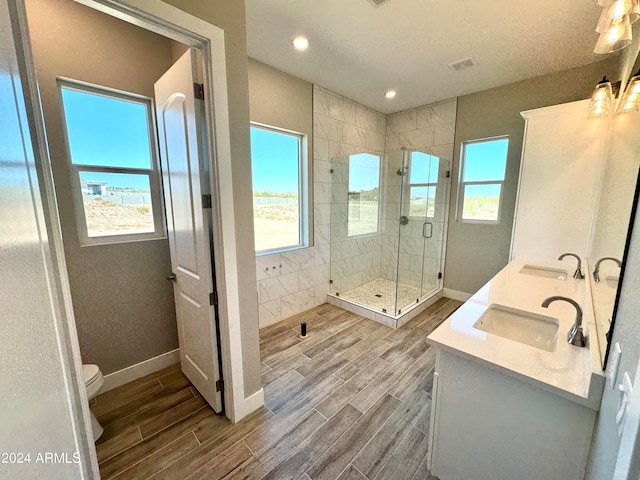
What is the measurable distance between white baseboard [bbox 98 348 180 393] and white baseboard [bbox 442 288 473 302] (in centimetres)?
359

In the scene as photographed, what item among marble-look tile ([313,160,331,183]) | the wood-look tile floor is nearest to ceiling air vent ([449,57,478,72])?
marble-look tile ([313,160,331,183])

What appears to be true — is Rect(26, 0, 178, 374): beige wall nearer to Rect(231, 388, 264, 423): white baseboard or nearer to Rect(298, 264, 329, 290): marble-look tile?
Rect(231, 388, 264, 423): white baseboard

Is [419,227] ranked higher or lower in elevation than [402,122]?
lower

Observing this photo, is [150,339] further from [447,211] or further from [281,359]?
[447,211]

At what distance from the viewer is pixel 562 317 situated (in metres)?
1.43

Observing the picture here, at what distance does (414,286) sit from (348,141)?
243 cm

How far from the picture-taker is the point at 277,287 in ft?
10.2

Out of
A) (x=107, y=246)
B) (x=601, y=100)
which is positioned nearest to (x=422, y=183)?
(x=601, y=100)

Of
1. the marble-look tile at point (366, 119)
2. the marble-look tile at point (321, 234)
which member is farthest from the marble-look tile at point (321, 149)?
the marble-look tile at point (321, 234)

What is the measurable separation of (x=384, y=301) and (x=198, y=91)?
3.18 m

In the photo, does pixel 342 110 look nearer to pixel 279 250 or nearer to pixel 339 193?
pixel 339 193

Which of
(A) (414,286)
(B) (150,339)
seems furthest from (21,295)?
(A) (414,286)

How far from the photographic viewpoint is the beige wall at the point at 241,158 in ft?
4.55

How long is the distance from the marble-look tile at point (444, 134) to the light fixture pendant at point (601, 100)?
159 cm
